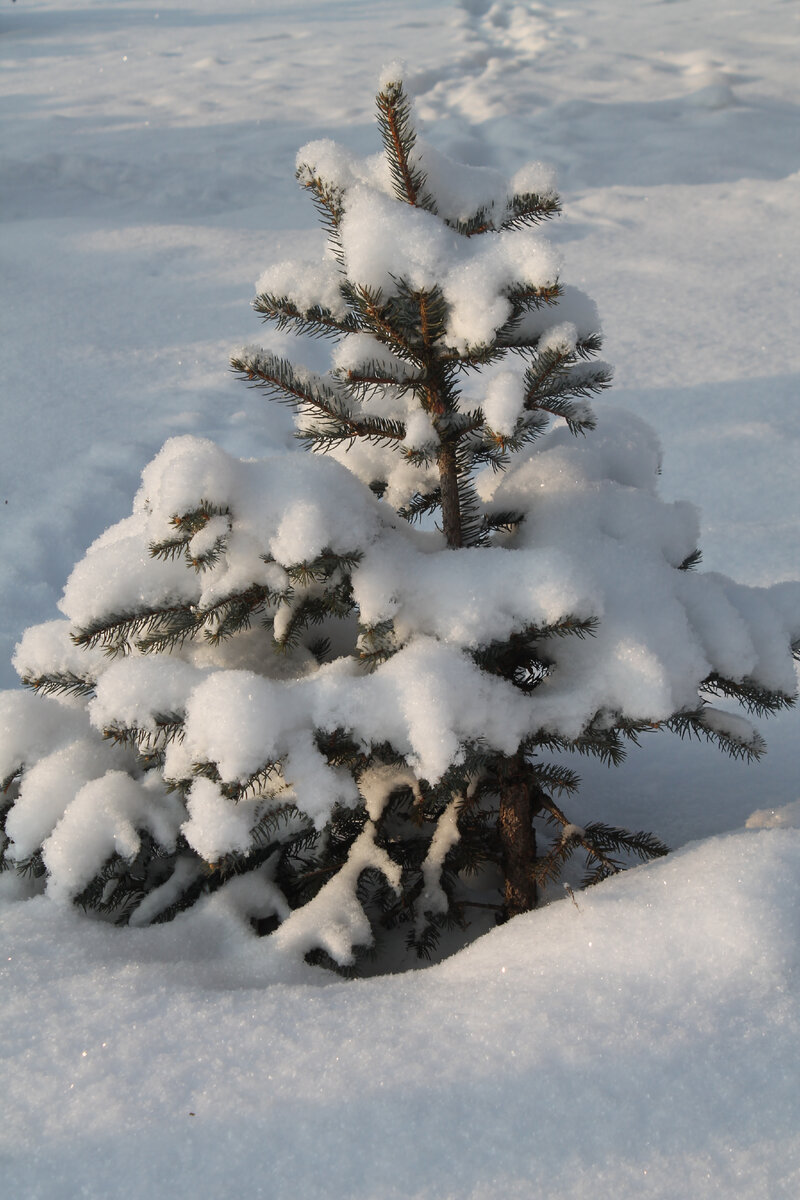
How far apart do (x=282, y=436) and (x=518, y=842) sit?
2958mm

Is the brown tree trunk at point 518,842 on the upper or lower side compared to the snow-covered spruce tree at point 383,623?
lower

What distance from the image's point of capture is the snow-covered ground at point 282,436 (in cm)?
125

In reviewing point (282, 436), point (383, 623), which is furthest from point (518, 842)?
point (282, 436)

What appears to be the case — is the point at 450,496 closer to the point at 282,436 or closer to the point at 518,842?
the point at 518,842

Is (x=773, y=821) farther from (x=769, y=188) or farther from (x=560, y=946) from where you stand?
(x=769, y=188)

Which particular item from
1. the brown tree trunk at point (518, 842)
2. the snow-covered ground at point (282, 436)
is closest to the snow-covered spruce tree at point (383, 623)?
the brown tree trunk at point (518, 842)

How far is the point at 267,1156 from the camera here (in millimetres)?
1234

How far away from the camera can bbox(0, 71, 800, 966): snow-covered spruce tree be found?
5.08 ft

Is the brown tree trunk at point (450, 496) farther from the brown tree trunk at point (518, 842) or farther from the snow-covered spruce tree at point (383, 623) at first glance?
the brown tree trunk at point (518, 842)

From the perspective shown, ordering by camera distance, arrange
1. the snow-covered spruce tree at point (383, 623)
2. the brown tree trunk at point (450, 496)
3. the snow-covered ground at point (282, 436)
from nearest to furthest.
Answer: the snow-covered ground at point (282, 436) → the snow-covered spruce tree at point (383, 623) → the brown tree trunk at point (450, 496)

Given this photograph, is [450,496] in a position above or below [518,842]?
above

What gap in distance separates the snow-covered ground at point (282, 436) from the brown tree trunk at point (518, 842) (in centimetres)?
29

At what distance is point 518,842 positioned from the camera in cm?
194

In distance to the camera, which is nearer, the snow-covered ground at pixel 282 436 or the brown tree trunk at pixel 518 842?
the snow-covered ground at pixel 282 436
